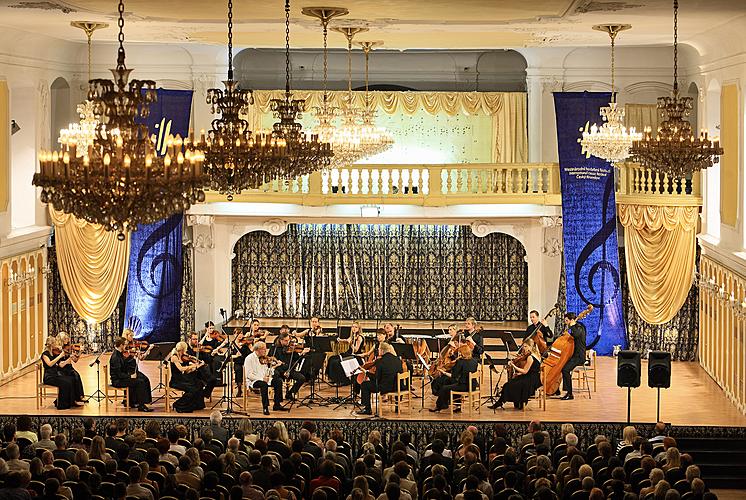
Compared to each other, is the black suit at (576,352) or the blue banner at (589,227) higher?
the blue banner at (589,227)

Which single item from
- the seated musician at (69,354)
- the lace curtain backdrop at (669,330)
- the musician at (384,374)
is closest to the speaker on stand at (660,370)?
the musician at (384,374)

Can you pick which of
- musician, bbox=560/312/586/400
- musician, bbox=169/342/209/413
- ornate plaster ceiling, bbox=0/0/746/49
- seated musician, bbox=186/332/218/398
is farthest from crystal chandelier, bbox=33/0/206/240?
musician, bbox=560/312/586/400

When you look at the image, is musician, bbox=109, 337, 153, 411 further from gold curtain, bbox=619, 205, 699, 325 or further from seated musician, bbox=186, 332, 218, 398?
gold curtain, bbox=619, 205, 699, 325

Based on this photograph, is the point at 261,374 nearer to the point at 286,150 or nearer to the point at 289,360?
the point at 289,360

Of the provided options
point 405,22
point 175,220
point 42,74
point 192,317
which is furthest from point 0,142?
point 405,22

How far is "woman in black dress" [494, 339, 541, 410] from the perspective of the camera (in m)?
19.6

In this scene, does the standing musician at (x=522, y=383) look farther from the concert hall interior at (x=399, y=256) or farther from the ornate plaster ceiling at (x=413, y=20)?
the ornate plaster ceiling at (x=413, y=20)

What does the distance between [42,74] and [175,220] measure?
356 centimetres

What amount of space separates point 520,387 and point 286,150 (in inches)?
274

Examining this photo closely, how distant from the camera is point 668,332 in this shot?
24.4 m

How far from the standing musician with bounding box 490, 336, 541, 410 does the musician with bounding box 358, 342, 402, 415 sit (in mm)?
1687

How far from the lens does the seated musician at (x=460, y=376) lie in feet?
63.9

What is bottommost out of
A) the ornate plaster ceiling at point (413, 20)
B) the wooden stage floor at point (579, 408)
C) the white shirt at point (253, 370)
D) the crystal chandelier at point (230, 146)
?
the wooden stage floor at point (579, 408)

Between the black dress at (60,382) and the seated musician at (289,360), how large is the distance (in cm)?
312
